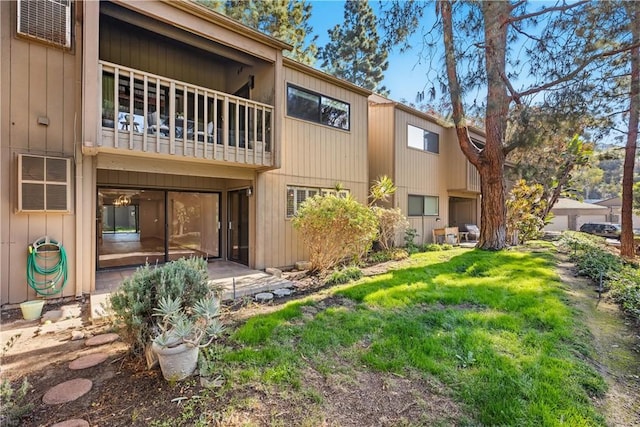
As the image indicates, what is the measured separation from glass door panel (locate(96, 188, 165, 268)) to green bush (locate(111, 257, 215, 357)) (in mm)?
4910

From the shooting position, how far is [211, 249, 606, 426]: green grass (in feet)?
8.86

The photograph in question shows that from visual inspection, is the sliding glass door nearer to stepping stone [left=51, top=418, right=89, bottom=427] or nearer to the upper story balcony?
the upper story balcony

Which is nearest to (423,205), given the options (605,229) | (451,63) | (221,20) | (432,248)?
(432,248)

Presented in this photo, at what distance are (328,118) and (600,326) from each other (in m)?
7.59

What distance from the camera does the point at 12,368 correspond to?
3068mm

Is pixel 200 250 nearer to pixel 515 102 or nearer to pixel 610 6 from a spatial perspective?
pixel 515 102

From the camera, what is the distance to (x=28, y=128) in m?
4.90

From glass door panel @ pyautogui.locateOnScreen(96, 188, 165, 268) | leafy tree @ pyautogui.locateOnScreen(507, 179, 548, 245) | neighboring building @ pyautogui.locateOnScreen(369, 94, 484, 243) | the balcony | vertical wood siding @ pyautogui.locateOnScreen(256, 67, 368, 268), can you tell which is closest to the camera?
the balcony

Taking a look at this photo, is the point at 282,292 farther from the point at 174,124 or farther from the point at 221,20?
the point at 221,20

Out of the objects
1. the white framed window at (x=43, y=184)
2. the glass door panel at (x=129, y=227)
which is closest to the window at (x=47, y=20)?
the white framed window at (x=43, y=184)

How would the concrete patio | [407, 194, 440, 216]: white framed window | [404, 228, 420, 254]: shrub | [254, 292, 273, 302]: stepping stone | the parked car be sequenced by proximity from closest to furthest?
the concrete patio
[254, 292, 273, 302]: stepping stone
[404, 228, 420, 254]: shrub
[407, 194, 440, 216]: white framed window
the parked car

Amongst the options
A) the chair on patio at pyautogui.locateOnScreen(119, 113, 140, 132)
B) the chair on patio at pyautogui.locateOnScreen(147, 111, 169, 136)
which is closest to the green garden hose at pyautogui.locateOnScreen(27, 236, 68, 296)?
the chair on patio at pyautogui.locateOnScreen(119, 113, 140, 132)

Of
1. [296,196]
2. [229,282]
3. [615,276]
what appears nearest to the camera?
[229,282]

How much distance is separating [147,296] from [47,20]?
518 cm
